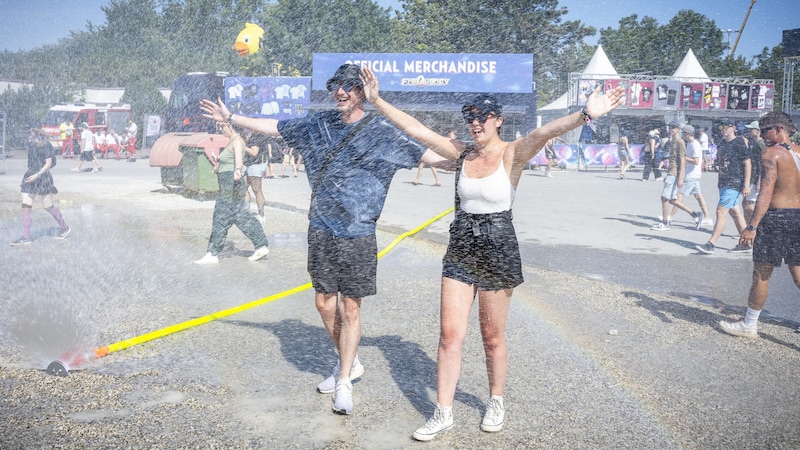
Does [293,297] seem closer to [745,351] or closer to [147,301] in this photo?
[147,301]

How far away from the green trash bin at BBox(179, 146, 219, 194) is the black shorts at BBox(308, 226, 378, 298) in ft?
38.5

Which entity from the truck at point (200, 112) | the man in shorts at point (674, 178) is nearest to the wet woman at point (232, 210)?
the truck at point (200, 112)

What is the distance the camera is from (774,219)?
5.53m

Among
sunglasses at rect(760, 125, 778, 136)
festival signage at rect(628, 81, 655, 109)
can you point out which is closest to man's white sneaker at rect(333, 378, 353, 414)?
sunglasses at rect(760, 125, 778, 136)

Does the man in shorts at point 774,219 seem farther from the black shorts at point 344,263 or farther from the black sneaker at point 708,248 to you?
the black sneaker at point 708,248

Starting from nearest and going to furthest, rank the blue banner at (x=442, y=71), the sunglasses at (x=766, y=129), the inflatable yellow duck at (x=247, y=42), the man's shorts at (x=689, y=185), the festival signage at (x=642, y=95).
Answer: the sunglasses at (x=766, y=129) → the man's shorts at (x=689, y=185) → the inflatable yellow duck at (x=247, y=42) → the blue banner at (x=442, y=71) → the festival signage at (x=642, y=95)

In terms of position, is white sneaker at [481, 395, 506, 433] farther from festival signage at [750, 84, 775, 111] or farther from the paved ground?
festival signage at [750, 84, 775, 111]

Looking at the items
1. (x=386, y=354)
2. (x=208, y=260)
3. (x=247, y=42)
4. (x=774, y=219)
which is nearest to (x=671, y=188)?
(x=774, y=219)

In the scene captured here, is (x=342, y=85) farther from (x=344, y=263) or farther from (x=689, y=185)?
(x=689, y=185)

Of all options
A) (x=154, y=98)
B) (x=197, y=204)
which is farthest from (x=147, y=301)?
(x=154, y=98)

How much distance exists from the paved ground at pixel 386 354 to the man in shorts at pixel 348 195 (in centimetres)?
56

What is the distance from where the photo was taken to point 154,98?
145 ft

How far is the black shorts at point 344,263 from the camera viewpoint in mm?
3918

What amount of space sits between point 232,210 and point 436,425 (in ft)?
17.7
